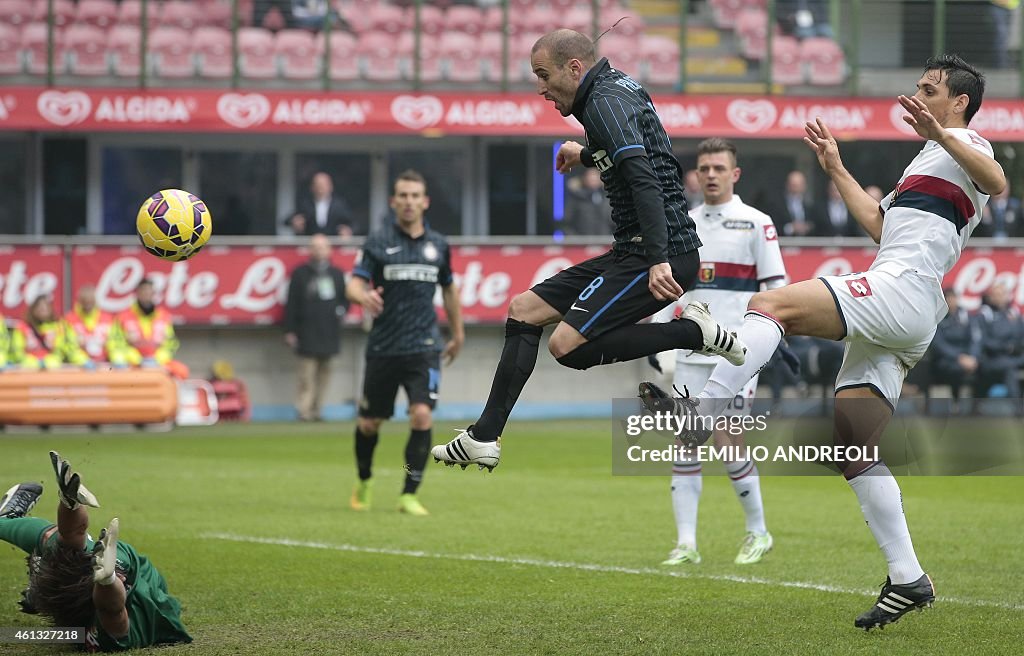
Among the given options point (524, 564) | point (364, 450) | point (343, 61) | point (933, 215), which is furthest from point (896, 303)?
point (343, 61)

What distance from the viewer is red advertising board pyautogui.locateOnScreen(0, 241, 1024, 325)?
2081 centimetres

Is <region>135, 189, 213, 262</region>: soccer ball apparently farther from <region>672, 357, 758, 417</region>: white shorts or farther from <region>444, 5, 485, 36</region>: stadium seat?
<region>444, 5, 485, 36</region>: stadium seat

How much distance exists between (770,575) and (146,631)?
12.6 feet

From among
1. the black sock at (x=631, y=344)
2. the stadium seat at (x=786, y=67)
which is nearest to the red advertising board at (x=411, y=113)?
the stadium seat at (x=786, y=67)

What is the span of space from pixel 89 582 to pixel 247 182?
17774 mm

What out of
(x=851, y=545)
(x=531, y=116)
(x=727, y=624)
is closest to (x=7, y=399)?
(x=531, y=116)

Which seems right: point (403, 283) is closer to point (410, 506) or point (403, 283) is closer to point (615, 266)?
point (410, 506)

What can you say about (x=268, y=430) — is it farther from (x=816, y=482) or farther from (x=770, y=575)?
(x=770, y=575)

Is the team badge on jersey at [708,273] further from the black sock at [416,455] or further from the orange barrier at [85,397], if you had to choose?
the orange barrier at [85,397]

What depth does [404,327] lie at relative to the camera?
461 inches

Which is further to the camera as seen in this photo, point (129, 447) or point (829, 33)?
point (829, 33)

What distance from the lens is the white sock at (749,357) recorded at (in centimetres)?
662

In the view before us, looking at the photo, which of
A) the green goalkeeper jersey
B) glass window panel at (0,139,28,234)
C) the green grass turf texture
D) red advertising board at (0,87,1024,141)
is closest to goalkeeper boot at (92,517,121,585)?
the green goalkeeper jersey

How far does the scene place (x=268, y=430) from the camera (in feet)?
64.6
